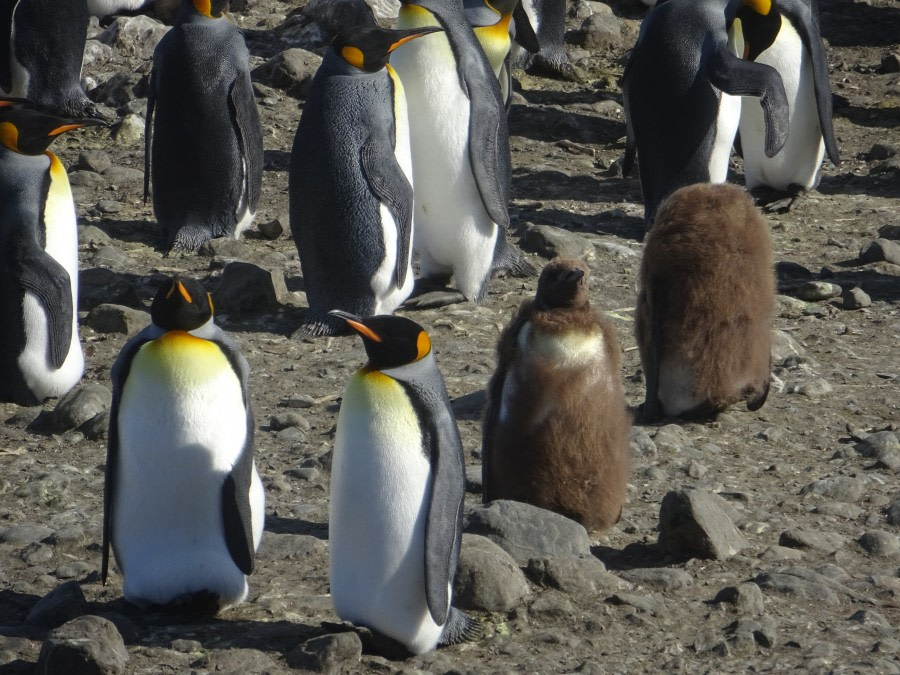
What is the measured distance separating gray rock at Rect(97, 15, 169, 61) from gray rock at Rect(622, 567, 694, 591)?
8.29 m

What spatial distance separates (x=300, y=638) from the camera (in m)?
3.40

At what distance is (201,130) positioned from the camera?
7438 mm

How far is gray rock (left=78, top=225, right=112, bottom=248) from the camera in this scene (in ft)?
24.3

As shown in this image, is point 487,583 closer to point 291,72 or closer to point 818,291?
point 818,291

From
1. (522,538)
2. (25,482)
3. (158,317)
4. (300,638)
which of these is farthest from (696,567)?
(25,482)

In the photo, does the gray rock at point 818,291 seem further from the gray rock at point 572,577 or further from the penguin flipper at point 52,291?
the penguin flipper at point 52,291

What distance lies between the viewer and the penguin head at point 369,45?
6.09 m

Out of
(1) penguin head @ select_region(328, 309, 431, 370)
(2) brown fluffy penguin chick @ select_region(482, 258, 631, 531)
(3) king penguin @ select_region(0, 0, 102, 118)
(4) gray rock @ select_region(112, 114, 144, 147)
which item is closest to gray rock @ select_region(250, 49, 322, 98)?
(4) gray rock @ select_region(112, 114, 144, 147)

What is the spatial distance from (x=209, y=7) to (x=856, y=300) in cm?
375

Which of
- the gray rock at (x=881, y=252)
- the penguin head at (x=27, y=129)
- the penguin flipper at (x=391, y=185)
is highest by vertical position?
the penguin head at (x=27, y=129)

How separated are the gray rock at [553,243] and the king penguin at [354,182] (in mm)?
1183

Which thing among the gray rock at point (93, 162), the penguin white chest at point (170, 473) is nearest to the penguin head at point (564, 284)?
the penguin white chest at point (170, 473)

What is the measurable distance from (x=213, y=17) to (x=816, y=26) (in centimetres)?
374

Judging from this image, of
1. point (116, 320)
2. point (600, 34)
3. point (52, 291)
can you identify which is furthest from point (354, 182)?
point (600, 34)
